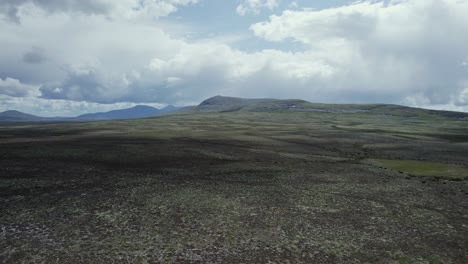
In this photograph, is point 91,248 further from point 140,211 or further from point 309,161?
point 309,161

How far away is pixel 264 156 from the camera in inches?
2630

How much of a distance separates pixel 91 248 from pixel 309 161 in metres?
45.9

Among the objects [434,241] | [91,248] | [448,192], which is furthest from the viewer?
[448,192]

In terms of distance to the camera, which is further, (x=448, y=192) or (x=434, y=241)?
(x=448, y=192)

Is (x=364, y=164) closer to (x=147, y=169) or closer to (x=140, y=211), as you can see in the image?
(x=147, y=169)

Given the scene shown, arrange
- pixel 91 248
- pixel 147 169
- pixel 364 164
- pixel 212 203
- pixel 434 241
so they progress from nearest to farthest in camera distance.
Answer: pixel 91 248, pixel 434 241, pixel 212 203, pixel 147 169, pixel 364 164

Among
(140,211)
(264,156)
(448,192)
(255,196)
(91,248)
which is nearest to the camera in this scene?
(91,248)

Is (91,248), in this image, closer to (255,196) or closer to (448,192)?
(255,196)

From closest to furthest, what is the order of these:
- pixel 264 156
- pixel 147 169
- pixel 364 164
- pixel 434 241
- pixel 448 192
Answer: pixel 434 241 → pixel 448 192 → pixel 147 169 → pixel 364 164 → pixel 264 156

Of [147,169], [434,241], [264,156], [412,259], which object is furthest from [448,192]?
[147,169]

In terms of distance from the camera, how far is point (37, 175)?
141 feet

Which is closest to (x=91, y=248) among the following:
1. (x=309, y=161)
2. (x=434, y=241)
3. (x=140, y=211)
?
(x=140, y=211)

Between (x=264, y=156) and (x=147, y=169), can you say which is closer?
(x=147, y=169)

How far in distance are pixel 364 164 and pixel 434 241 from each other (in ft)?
120
